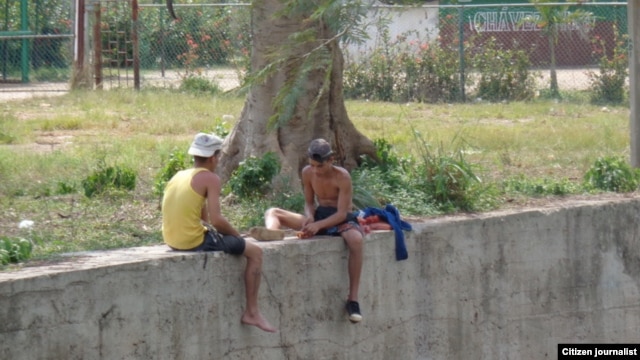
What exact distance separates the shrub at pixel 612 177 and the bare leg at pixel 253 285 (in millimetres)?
4376

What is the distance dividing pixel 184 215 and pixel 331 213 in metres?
1.34

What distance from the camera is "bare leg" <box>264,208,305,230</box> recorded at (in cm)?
805

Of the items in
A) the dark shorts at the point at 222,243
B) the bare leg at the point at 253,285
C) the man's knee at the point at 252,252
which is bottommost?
the bare leg at the point at 253,285

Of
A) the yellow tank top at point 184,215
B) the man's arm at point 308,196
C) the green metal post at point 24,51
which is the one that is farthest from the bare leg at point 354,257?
the green metal post at point 24,51

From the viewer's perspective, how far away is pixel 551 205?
9539mm

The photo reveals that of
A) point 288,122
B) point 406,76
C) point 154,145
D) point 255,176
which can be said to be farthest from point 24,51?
point 255,176

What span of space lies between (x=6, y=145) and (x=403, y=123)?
5551 mm

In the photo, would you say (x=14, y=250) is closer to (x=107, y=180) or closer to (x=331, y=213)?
(x=331, y=213)

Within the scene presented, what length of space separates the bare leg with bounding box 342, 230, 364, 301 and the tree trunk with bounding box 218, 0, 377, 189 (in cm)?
161

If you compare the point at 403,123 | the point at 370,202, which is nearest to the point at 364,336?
the point at 370,202

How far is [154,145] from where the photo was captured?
12.5 m

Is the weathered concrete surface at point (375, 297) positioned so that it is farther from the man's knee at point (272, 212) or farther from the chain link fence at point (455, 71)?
the chain link fence at point (455, 71)

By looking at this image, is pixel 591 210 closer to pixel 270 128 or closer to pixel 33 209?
pixel 270 128

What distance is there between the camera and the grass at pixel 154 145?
345 inches
